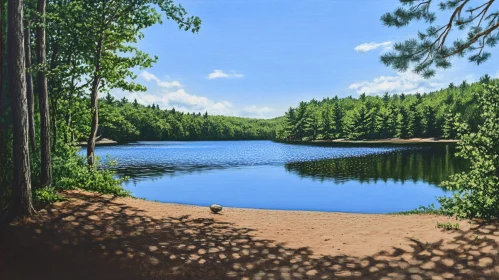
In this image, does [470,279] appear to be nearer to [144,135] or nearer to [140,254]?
[140,254]

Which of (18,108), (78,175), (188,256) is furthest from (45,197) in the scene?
(188,256)

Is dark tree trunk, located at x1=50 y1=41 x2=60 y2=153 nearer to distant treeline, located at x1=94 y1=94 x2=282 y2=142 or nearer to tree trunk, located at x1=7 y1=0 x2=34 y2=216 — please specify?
tree trunk, located at x1=7 y1=0 x2=34 y2=216

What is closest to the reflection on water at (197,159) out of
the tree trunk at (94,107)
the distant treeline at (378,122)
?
the tree trunk at (94,107)

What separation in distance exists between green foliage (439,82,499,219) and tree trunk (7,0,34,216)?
10.9m

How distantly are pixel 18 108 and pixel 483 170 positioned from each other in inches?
459

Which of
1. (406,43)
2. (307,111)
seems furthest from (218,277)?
(307,111)

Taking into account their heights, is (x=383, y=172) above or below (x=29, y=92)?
below

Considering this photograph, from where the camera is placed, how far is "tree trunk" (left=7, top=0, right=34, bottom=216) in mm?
8500

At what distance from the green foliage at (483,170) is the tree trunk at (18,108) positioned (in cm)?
1086

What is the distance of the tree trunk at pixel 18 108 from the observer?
850cm

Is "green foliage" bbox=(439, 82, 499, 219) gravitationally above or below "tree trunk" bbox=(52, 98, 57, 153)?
below

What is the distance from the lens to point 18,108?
336 inches

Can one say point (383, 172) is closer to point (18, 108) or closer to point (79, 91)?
point (79, 91)

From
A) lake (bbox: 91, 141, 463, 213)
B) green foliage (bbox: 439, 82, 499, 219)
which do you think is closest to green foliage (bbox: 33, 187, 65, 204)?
green foliage (bbox: 439, 82, 499, 219)
